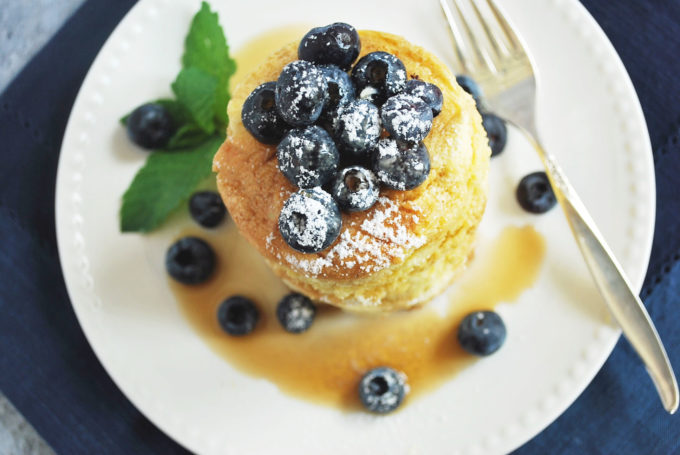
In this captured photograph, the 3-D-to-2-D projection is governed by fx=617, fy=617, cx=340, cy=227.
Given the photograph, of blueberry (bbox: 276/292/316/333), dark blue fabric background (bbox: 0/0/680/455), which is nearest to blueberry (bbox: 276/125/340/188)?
blueberry (bbox: 276/292/316/333)

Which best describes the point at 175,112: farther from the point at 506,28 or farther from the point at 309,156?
the point at 506,28

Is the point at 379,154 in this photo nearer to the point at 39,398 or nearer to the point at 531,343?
the point at 531,343

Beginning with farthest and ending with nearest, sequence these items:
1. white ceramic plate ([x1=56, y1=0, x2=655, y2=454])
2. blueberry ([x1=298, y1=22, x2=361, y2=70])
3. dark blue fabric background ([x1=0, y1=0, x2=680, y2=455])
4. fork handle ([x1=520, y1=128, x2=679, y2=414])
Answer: dark blue fabric background ([x1=0, y1=0, x2=680, y2=455]) < white ceramic plate ([x1=56, y1=0, x2=655, y2=454]) < fork handle ([x1=520, y1=128, x2=679, y2=414]) < blueberry ([x1=298, y1=22, x2=361, y2=70])

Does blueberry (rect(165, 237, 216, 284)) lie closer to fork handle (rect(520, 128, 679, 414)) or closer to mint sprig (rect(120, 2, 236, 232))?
mint sprig (rect(120, 2, 236, 232))

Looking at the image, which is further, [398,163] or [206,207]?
[206,207]

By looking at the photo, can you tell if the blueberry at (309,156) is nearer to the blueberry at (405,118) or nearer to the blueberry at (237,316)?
the blueberry at (405,118)

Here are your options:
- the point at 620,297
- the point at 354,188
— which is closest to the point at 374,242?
the point at 354,188
